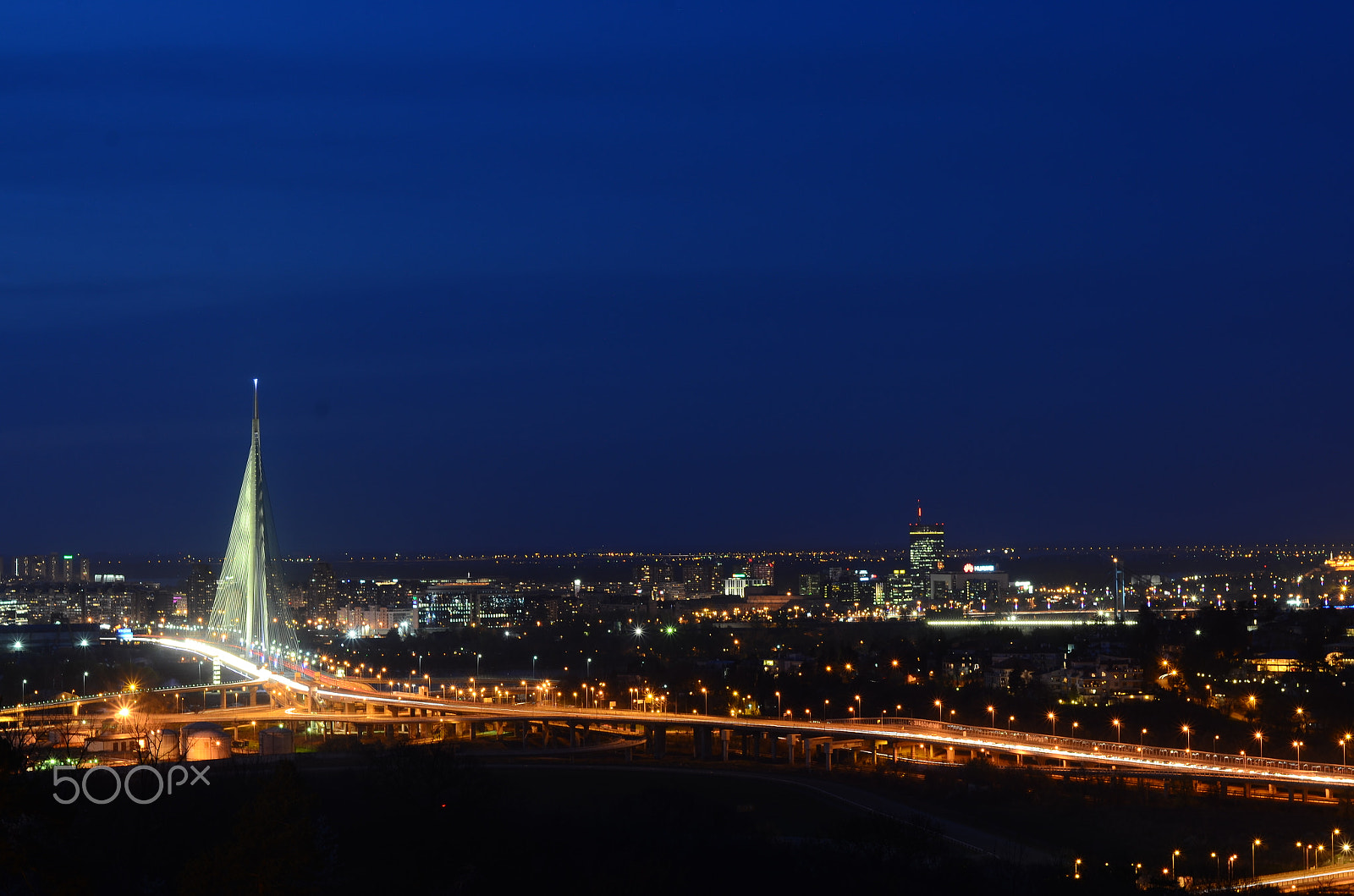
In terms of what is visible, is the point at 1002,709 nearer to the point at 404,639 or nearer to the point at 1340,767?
the point at 1340,767

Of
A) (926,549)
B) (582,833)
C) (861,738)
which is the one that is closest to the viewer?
(582,833)

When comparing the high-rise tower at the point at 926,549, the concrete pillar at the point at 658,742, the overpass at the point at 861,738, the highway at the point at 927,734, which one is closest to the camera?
the highway at the point at 927,734

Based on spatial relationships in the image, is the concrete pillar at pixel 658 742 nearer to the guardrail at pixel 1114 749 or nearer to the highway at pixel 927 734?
the highway at pixel 927 734

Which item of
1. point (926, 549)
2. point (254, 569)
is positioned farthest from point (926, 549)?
point (254, 569)

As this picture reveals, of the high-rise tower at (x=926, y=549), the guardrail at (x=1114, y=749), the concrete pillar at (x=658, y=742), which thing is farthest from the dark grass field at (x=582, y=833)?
the high-rise tower at (x=926, y=549)

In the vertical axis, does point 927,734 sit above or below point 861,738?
above

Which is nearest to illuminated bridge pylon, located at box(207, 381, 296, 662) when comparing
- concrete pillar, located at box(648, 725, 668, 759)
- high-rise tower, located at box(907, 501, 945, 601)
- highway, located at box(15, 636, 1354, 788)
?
highway, located at box(15, 636, 1354, 788)

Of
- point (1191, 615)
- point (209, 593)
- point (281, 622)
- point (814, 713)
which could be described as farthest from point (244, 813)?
point (209, 593)

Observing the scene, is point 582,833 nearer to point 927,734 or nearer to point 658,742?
point 927,734
